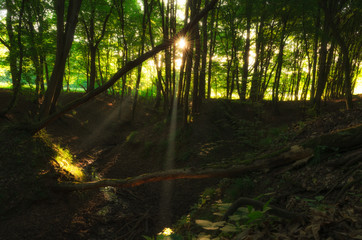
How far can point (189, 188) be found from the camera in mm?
6820

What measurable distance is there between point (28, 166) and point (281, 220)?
5828 millimetres

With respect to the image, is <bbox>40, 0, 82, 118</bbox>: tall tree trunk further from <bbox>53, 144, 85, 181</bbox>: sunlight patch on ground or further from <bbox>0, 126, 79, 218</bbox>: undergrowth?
<bbox>53, 144, 85, 181</bbox>: sunlight patch on ground

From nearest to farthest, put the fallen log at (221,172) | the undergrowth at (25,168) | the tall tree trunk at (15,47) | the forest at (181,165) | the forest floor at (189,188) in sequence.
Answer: the forest floor at (189,188) < the forest at (181,165) < the fallen log at (221,172) < the undergrowth at (25,168) < the tall tree trunk at (15,47)

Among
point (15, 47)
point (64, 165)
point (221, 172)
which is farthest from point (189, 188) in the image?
point (15, 47)

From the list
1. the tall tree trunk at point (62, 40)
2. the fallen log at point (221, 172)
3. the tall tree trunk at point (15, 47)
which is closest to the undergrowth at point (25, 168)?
the fallen log at point (221, 172)

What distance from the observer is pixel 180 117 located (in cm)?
1113

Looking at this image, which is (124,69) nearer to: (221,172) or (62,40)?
(221,172)

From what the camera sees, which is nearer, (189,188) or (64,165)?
(64,165)

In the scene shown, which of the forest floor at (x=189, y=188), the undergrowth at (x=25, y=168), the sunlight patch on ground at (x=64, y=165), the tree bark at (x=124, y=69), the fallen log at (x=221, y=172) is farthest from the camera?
the sunlight patch on ground at (x=64, y=165)

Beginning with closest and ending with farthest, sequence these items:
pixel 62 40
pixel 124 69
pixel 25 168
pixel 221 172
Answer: pixel 124 69 < pixel 221 172 < pixel 25 168 < pixel 62 40

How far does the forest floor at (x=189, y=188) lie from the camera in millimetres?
2071

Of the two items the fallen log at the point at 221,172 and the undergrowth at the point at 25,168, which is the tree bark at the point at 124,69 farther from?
the fallen log at the point at 221,172

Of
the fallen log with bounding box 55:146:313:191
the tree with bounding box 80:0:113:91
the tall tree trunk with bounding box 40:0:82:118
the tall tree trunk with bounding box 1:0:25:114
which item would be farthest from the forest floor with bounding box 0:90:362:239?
the tree with bounding box 80:0:113:91

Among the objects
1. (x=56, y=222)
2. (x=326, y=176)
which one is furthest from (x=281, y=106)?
(x=56, y=222)
